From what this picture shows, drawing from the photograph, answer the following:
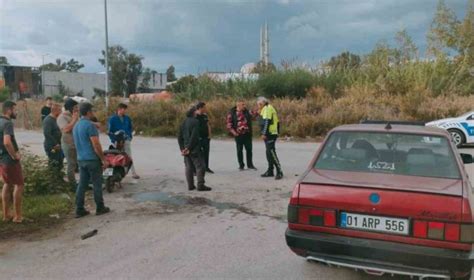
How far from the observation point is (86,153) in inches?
260

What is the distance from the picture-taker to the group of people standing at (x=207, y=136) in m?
8.34

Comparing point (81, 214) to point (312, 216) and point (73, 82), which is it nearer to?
point (312, 216)

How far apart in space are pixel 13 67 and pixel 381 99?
183 feet

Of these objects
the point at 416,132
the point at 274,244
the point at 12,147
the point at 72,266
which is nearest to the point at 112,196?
the point at 12,147

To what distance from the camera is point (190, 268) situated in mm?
4535

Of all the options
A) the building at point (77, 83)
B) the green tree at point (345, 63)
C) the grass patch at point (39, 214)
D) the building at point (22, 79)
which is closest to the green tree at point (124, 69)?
the building at point (77, 83)

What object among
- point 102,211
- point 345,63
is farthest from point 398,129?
point 345,63

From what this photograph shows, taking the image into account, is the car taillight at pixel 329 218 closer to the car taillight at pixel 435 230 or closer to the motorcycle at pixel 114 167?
the car taillight at pixel 435 230

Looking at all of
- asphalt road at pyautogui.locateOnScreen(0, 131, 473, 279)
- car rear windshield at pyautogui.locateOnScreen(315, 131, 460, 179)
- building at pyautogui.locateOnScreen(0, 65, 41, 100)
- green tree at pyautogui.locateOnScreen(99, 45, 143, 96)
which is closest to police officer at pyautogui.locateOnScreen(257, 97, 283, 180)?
asphalt road at pyautogui.locateOnScreen(0, 131, 473, 279)

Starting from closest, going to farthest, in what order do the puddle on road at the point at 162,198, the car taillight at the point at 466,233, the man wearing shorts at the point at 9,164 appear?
1. the car taillight at the point at 466,233
2. the man wearing shorts at the point at 9,164
3. the puddle on road at the point at 162,198

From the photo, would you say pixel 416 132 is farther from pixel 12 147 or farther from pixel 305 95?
pixel 305 95

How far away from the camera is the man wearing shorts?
6.00m

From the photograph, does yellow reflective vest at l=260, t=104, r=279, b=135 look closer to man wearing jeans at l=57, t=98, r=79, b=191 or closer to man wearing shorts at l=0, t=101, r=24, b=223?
man wearing jeans at l=57, t=98, r=79, b=191

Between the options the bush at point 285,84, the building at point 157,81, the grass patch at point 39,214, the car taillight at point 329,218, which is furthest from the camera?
the building at point 157,81
